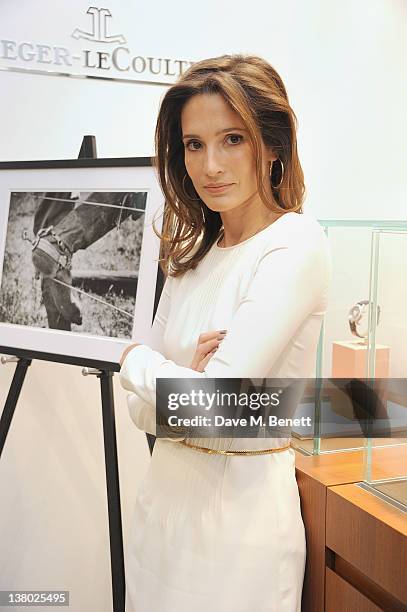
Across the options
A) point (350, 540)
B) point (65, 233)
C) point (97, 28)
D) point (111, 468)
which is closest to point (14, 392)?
point (111, 468)

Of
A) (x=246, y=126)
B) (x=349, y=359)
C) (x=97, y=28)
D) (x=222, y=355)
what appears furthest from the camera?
(x=97, y=28)

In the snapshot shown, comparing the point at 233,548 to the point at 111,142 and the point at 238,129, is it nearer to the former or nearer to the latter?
the point at 238,129

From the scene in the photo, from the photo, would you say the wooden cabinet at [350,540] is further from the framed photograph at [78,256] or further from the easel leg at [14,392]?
the easel leg at [14,392]

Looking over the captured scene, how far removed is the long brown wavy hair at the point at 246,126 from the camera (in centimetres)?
126

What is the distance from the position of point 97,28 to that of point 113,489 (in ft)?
5.11

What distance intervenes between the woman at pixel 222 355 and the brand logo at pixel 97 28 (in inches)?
44.9

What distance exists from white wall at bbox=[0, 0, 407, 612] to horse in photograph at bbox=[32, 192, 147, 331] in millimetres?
542

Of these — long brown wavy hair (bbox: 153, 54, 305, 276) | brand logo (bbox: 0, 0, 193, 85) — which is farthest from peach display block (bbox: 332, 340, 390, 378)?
brand logo (bbox: 0, 0, 193, 85)

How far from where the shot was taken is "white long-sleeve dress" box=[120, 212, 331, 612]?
1.15 metres

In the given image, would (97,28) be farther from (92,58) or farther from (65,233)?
(65,233)

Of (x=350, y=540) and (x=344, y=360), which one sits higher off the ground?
(x=344, y=360)

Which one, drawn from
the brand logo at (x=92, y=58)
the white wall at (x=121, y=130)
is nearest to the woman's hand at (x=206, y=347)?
the white wall at (x=121, y=130)

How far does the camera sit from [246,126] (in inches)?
49.4

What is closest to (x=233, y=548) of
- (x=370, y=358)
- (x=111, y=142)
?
(x=370, y=358)
